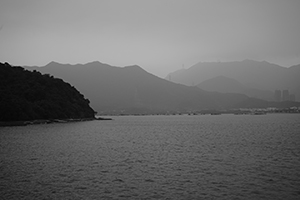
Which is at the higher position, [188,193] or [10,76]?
[10,76]

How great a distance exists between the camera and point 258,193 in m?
25.1

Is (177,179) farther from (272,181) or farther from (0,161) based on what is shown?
(0,161)

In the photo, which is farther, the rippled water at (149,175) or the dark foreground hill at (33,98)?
the dark foreground hill at (33,98)

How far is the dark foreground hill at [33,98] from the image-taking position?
385 ft

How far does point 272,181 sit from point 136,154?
2489cm

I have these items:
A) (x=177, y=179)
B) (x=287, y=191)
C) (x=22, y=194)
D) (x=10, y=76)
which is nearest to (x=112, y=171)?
(x=177, y=179)

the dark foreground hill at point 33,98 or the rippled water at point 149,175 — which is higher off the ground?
the dark foreground hill at point 33,98

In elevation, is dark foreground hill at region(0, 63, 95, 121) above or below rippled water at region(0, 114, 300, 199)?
above

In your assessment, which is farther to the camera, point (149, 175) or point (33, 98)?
point (33, 98)

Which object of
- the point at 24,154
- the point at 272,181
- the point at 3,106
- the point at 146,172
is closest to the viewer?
the point at 272,181

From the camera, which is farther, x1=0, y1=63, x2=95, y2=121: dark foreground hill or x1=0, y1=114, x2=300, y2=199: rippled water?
x1=0, y1=63, x2=95, y2=121: dark foreground hill

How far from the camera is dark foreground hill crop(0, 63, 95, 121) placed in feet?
385

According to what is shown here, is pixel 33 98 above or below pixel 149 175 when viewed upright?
above

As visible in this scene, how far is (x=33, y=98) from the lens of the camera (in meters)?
145
